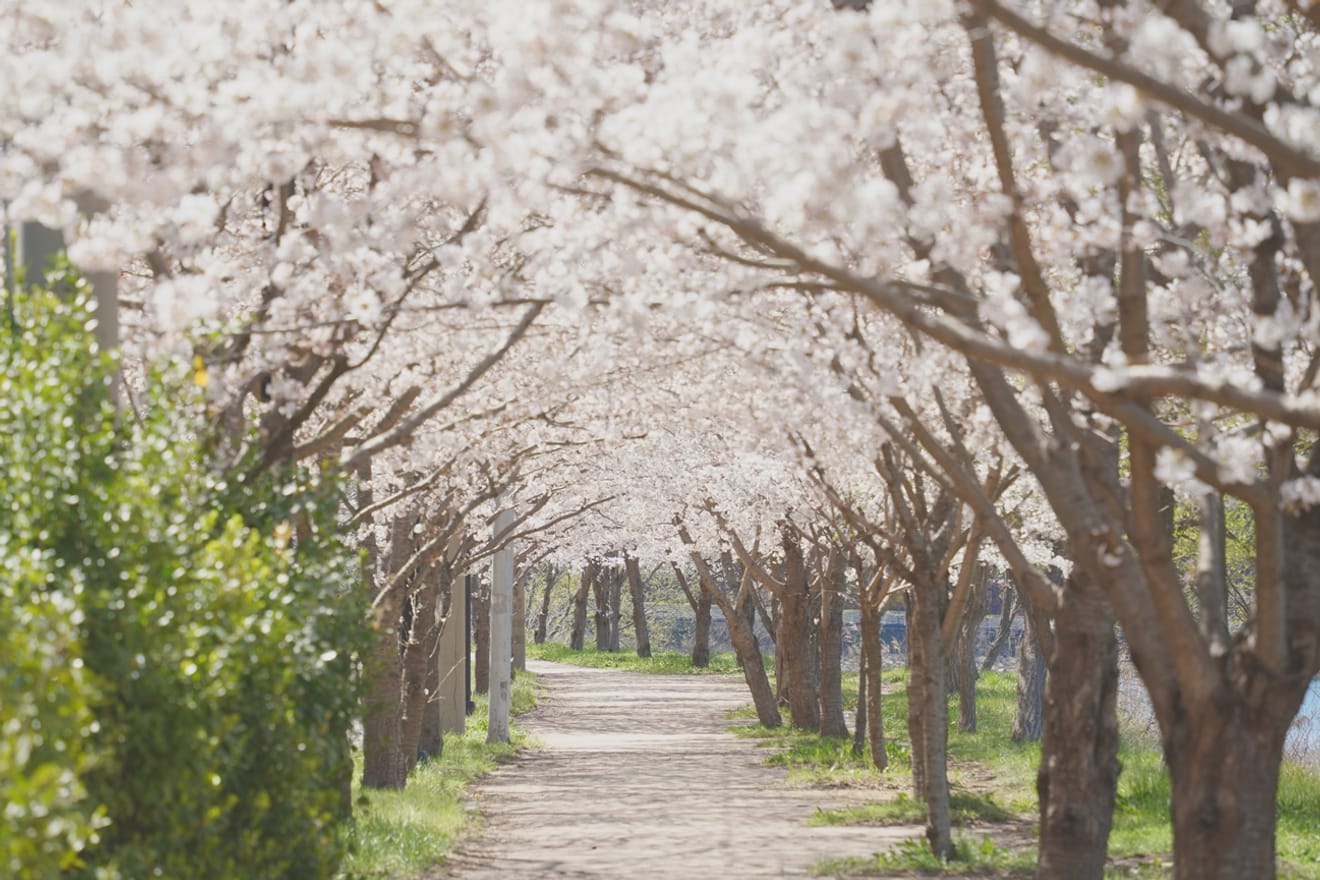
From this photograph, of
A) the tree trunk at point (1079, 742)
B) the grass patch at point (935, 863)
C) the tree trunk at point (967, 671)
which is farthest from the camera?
the tree trunk at point (967, 671)

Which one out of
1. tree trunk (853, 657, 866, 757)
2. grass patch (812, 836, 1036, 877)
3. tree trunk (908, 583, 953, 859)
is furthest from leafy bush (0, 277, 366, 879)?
tree trunk (853, 657, 866, 757)

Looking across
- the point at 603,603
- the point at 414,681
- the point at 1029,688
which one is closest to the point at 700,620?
the point at 603,603

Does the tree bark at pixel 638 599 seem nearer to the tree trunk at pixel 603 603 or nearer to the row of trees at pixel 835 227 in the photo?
the tree trunk at pixel 603 603

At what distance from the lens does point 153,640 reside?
5414mm

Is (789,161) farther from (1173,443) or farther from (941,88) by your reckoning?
(941,88)

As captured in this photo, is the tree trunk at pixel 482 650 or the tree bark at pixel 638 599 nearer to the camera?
the tree trunk at pixel 482 650

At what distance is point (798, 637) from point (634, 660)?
33.9 metres

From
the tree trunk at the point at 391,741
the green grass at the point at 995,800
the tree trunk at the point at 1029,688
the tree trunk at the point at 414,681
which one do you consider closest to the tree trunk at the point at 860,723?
the green grass at the point at 995,800

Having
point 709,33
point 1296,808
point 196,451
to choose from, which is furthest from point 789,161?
point 1296,808

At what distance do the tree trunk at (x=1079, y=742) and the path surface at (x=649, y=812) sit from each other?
320cm

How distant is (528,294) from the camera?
1045cm

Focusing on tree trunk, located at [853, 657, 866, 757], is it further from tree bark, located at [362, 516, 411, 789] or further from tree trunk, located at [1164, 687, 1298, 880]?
tree trunk, located at [1164, 687, 1298, 880]

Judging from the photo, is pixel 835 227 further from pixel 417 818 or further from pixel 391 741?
pixel 391 741

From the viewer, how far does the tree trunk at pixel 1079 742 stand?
9664mm
